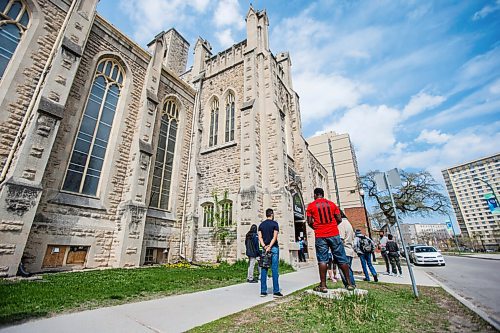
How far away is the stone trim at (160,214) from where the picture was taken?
11.6 meters

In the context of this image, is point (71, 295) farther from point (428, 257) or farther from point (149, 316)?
point (428, 257)

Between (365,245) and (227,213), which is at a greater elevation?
(227,213)

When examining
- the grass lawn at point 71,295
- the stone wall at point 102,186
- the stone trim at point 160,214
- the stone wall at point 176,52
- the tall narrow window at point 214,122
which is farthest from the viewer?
the stone wall at point 176,52

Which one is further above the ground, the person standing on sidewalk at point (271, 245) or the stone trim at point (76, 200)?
the stone trim at point (76, 200)

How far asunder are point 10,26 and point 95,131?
14.5ft

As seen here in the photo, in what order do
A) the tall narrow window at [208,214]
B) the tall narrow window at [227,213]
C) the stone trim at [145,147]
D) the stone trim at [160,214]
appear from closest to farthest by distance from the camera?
the stone trim at [145,147] < the stone trim at [160,214] < the tall narrow window at [227,213] < the tall narrow window at [208,214]

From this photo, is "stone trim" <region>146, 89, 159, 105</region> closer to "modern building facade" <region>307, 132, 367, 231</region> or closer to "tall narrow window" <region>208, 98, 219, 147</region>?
"tall narrow window" <region>208, 98, 219, 147</region>

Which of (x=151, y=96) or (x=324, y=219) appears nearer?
(x=324, y=219)

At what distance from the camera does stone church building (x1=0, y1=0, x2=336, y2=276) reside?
761 centimetres

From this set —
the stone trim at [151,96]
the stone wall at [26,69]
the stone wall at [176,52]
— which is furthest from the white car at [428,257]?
the stone wall at [176,52]

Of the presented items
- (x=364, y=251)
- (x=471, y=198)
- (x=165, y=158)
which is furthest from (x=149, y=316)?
(x=471, y=198)

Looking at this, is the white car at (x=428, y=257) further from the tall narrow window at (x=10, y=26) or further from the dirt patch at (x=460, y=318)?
the tall narrow window at (x=10, y=26)

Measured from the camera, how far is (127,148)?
11.1 m

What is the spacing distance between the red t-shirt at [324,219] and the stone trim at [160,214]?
9.56m
